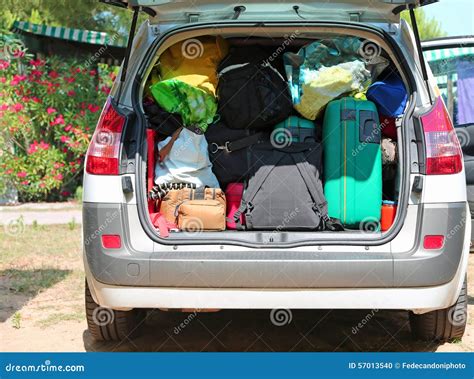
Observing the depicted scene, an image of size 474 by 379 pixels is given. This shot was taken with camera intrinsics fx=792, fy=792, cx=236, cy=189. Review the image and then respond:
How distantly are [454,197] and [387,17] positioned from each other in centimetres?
102

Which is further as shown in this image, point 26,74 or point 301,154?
point 26,74

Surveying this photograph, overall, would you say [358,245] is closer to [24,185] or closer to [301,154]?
[301,154]

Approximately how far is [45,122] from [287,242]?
845 centimetres

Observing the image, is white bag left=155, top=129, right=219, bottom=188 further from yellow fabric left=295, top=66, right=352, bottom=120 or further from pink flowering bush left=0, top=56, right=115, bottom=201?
pink flowering bush left=0, top=56, right=115, bottom=201

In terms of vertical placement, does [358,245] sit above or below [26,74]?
below

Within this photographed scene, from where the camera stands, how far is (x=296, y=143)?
Answer: 13.9 feet

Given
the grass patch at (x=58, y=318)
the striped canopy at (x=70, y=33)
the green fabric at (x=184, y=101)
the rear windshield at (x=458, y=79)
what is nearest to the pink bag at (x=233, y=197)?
the green fabric at (x=184, y=101)

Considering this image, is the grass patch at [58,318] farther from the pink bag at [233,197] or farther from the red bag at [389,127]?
the red bag at [389,127]

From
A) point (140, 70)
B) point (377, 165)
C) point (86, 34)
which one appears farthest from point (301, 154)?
point (86, 34)

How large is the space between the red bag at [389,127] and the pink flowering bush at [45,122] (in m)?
7.51

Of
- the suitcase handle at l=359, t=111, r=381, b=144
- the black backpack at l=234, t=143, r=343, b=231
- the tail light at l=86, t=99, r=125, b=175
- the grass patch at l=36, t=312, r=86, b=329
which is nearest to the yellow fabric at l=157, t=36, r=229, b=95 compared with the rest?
the black backpack at l=234, t=143, r=343, b=231

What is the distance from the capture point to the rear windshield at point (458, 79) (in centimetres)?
659

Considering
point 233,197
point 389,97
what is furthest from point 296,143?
point 389,97
